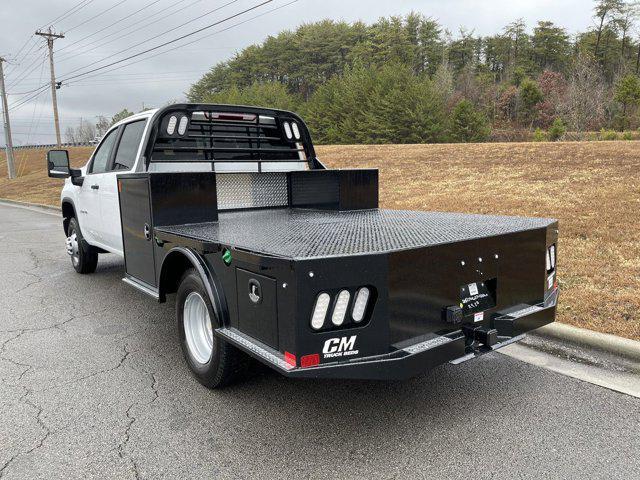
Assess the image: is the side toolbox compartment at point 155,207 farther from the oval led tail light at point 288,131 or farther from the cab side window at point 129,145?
the oval led tail light at point 288,131

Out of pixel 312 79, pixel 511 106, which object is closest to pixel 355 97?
pixel 511 106

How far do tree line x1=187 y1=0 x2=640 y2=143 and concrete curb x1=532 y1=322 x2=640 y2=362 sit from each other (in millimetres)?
31115

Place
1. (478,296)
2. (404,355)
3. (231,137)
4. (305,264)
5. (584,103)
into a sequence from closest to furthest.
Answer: (305,264) < (404,355) < (478,296) < (231,137) < (584,103)

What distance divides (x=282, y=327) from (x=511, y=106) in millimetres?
58022

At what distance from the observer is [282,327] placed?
8.34ft

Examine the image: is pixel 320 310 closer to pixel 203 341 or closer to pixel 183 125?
pixel 203 341

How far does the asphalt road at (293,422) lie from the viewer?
2.68m

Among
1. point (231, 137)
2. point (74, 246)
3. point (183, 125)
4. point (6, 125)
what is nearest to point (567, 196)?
point (231, 137)

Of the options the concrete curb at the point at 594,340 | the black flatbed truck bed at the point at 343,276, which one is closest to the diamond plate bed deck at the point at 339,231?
the black flatbed truck bed at the point at 343,276

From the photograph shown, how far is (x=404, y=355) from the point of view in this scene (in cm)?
264

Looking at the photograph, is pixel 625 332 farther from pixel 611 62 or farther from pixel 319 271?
pixel 611 62

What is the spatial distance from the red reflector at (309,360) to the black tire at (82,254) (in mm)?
5234

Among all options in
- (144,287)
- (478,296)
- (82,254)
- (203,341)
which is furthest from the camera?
(82,254)

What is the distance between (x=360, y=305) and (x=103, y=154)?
469cm
